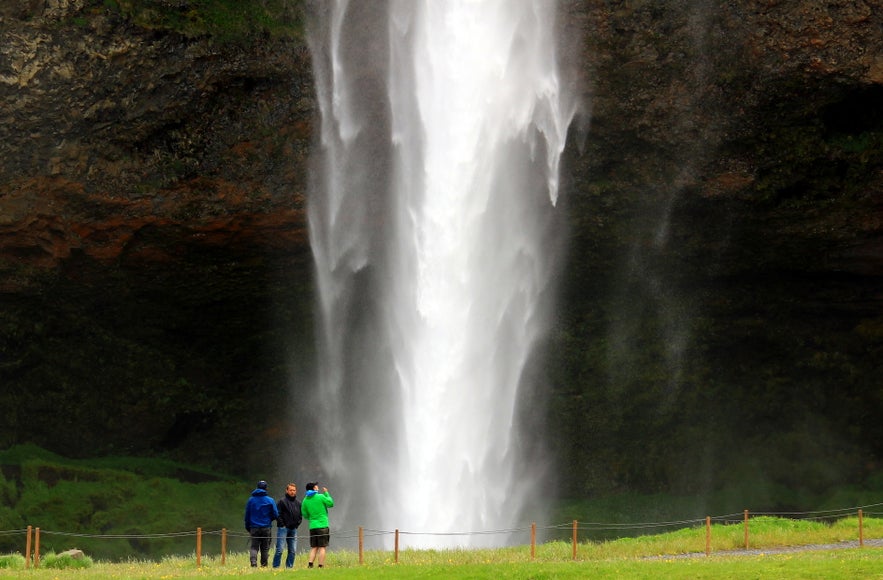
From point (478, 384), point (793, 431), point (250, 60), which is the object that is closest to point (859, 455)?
point (793, 431)

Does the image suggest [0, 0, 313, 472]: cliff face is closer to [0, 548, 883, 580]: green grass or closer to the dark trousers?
[0, 548, 883, 580]: green grass

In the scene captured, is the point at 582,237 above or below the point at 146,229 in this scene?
above

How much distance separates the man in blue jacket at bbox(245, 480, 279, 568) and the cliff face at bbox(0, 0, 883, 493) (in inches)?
614

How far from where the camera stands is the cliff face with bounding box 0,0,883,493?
34.8 metres

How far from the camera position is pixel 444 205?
37531mm

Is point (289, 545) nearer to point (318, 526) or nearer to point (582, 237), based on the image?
point (318, 526)

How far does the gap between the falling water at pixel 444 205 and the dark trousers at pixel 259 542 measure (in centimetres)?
1261

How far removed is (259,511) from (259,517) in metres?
0.11

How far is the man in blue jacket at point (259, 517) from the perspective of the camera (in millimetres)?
22734

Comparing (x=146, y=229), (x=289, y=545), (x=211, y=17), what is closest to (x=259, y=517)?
(x=289, y=545)

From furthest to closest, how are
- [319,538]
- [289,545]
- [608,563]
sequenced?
[289,545] → [319,538] → [608,563]

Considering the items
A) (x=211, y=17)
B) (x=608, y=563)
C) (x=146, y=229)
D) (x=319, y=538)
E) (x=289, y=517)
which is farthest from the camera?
(x=146, y=229)

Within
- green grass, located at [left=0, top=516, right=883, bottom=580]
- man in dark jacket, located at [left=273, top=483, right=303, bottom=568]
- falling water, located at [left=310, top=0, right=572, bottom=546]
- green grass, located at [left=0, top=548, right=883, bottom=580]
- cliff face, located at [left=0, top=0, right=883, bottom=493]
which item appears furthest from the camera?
falling water, located at [left=310, top=0, right=572, bottom=546]

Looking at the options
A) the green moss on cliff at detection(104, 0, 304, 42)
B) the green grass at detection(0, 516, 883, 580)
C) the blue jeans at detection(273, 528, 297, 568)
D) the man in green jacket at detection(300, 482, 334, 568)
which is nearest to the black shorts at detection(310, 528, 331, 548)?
the man in green jacket at detection(300, 482, 334, 568)
